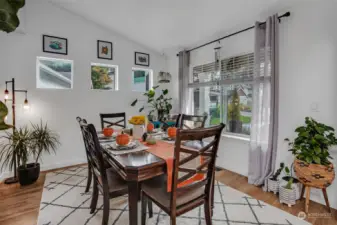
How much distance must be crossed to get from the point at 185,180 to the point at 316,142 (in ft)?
5.00

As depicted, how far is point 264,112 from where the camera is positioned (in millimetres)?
2520

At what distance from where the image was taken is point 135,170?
4.04ft

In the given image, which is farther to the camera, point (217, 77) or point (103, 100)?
point (103, 100)

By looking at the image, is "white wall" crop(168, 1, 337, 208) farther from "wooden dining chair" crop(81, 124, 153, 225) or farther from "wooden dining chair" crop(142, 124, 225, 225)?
"wooden dining chair" crop(81, 124, 153, 225)

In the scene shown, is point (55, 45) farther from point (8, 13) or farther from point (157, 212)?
point (157, 212)

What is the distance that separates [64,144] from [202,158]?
2.85m

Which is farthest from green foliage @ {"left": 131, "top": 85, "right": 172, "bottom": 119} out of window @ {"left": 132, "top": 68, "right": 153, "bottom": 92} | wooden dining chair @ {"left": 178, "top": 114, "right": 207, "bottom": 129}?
wooden dining chair @ {"left": 178, "top": 114, "right": 207, "bottom": 129}

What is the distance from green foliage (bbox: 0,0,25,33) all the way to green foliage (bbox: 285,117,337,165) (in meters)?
2.56

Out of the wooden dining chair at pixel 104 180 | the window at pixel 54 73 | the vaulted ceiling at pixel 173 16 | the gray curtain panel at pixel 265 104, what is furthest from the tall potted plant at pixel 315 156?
the window at pixel 54 73

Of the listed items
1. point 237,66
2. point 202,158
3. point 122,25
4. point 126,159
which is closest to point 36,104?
point 122,25

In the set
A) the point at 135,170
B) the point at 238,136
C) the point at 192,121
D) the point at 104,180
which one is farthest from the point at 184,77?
the point at 135,170

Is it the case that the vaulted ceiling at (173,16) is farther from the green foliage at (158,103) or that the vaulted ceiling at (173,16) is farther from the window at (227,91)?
the green foliage at (158,103)

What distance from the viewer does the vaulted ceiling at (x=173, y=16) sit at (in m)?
2.49

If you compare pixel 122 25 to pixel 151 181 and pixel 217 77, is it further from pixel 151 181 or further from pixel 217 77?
pixel 151 181
